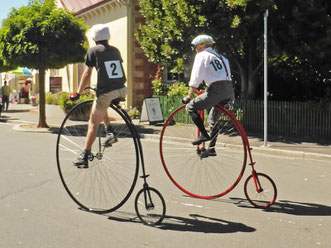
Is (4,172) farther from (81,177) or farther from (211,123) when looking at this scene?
(211,123)

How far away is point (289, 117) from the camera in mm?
13977

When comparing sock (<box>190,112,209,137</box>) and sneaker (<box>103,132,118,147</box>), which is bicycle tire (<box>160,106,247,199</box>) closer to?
sock (<box>190,112,209,137</box>)

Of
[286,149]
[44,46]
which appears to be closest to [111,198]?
[286,149]

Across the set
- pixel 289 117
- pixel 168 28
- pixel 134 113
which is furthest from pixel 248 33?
pixel 134 113

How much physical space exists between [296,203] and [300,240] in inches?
61.1

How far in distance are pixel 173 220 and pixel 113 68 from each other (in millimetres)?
1922

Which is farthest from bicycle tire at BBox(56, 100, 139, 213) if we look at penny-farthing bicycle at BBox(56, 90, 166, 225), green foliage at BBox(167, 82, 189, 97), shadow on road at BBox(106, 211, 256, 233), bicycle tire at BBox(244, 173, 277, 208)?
green foliage at BBox(167, 82, 189, 97)

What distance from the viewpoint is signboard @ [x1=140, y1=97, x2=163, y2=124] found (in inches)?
671

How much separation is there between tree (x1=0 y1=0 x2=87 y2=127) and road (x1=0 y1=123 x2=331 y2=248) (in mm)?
8626

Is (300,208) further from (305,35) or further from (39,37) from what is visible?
(39,37)

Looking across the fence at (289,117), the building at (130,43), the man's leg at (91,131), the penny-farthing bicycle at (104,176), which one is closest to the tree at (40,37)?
the building at (130,43)

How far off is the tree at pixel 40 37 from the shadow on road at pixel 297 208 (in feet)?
37.3

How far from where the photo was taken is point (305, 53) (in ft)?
41.9

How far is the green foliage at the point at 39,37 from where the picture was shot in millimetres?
15727
